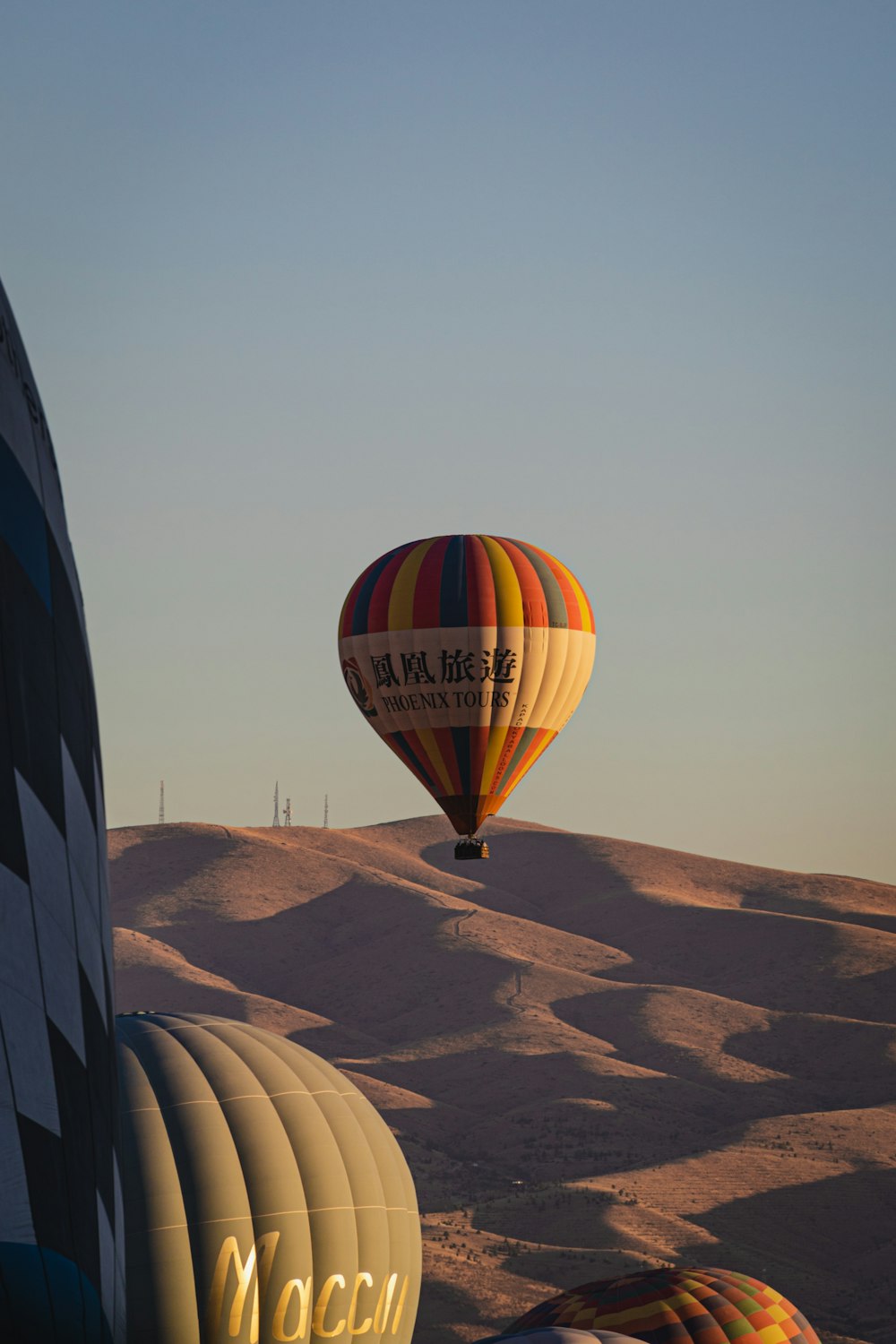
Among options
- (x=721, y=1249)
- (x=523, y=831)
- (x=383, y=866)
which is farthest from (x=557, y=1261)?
(x=523, y=831)

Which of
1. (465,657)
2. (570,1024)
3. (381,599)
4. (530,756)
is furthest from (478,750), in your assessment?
(570,1024)

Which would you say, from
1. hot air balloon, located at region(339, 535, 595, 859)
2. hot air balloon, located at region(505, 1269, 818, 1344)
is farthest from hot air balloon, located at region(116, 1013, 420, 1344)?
hot air balloon, located at region(339, 535, 595, 859)

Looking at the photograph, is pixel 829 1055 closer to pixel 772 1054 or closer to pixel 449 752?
pixel 772 1054

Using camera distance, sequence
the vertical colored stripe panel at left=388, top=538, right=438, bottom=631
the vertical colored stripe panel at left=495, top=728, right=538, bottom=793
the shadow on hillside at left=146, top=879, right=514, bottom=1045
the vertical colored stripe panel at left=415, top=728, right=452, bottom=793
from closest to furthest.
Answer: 1. the vertical colored stripe panel at left=388, top=538, right=438, bottom=631
2. the vertical colored stripe panel at left=415, top=728, right=452, bottom=793
3. the vertical colored stripe panel at left=495, top=728, right=538, bottom=793
4. the shadow on hillside at left=146, top=879, right=514, bottom=1045

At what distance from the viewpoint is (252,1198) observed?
881 inches

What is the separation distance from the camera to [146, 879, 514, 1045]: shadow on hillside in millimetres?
119375

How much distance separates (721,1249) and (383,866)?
102152 millimetres

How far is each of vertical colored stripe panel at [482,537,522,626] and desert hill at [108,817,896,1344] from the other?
21761 millimetres

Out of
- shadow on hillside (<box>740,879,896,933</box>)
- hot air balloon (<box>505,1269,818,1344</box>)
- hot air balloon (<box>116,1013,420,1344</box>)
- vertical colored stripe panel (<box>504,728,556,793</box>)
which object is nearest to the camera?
hot air balloon (<box>116,1013,420,1344</box>)

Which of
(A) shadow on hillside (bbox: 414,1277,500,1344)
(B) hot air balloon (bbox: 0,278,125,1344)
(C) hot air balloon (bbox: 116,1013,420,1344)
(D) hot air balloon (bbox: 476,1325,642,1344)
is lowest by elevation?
(A) shadow on hillside (bbox: 414,1277,500,1344)

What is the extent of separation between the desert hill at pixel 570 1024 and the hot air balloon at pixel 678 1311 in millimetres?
19154

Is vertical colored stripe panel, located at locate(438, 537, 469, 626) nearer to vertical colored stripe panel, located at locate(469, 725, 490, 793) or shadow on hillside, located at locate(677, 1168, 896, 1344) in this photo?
vertical colored stripe panel, located at locate(469, 725, 490, 793)

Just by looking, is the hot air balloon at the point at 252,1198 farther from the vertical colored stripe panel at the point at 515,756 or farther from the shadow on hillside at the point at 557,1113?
the shadow on hillside at the point at 557,1113

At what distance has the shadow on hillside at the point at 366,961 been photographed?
392 feet
